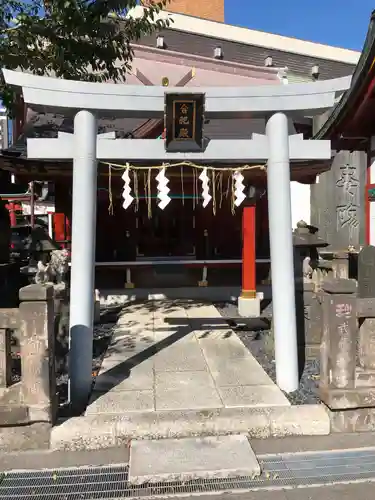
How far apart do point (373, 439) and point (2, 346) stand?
4035 mm

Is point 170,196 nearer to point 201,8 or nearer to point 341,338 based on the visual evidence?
point 341,338

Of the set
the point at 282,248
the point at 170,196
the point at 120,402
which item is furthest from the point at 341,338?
the point at 170,196

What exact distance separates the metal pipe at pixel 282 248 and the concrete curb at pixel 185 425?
2.56 ft

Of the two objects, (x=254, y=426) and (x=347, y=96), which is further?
(x=347, y=96)

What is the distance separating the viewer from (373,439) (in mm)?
4375

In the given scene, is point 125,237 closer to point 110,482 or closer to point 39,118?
point 39,118

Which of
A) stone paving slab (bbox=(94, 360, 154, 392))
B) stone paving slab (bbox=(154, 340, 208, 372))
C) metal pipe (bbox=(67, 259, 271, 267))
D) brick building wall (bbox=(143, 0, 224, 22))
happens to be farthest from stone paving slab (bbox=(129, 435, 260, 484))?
brick building wall (bbox=(143, 0, 224, 22))

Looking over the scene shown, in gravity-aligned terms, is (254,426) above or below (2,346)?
below

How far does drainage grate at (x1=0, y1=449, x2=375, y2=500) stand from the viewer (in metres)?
3.55

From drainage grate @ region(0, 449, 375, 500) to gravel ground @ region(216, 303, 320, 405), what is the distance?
1069 mm

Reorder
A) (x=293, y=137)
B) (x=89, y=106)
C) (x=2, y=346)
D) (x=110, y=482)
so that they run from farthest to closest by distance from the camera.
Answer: (x=293, y=137), (x=89, y=106), (x=2, y=346), (x=110, y=482)

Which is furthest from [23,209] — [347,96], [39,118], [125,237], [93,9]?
[347,96]

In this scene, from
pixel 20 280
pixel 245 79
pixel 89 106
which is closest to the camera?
pixel 89 106

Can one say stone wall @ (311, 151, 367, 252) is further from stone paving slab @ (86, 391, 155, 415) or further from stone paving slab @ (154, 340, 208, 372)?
stone paving slab @ (86, 391, 155, 415)
